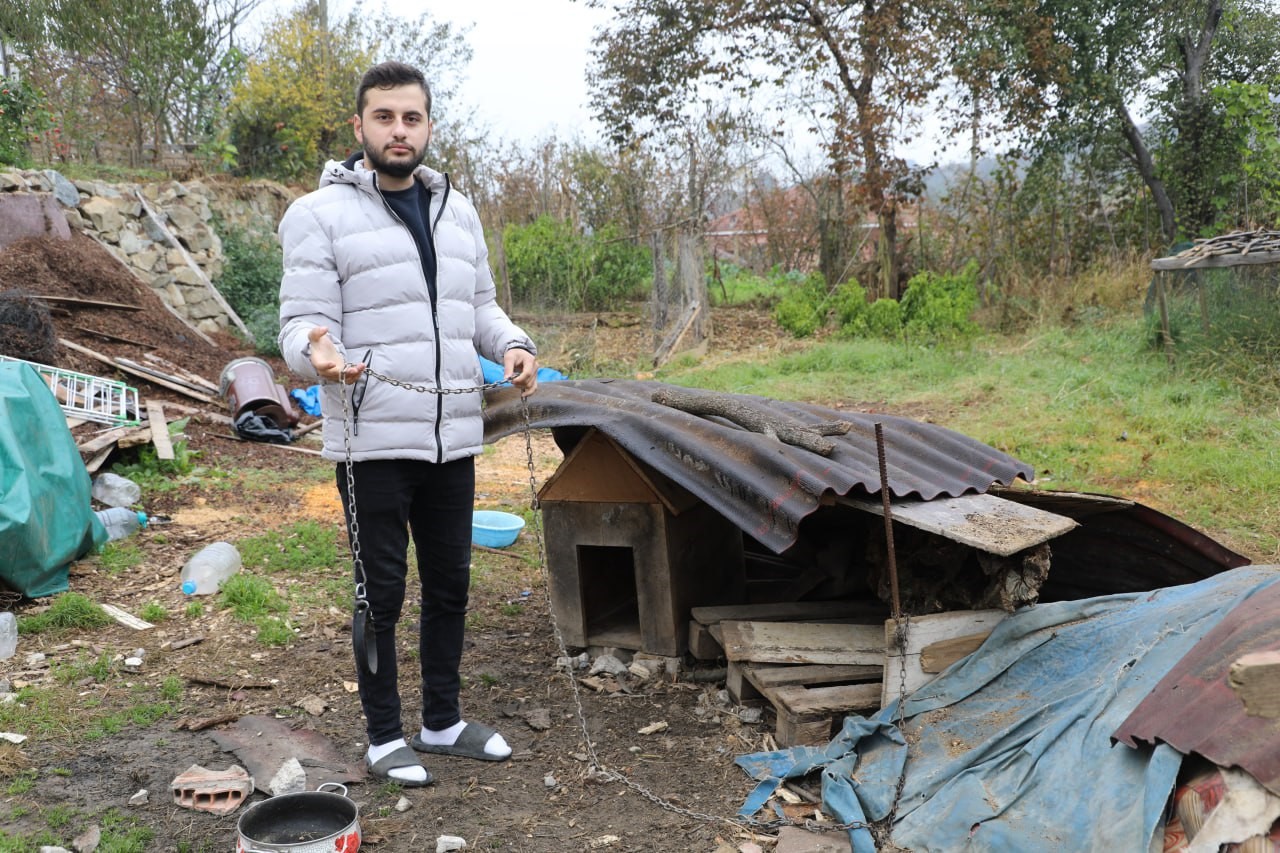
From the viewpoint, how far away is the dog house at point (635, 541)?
13.2ft

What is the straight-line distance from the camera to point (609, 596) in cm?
482

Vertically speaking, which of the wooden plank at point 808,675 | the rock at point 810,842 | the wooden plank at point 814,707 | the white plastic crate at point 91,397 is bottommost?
the rock at point 810,842

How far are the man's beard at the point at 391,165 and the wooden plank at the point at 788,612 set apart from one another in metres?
2.04

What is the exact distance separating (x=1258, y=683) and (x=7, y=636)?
4.44 meters

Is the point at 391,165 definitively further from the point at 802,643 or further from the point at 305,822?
the point at 802,643

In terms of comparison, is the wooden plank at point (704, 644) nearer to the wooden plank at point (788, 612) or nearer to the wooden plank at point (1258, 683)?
the wooden plank at point (788, 612)

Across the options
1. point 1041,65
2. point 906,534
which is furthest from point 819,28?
point 906,534

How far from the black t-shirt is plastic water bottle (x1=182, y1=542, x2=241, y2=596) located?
277cm

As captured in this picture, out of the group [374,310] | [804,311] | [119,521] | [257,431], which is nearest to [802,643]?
[374,310]

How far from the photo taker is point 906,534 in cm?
381

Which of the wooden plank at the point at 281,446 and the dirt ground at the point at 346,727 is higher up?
the wooden plank at the point at 281,446

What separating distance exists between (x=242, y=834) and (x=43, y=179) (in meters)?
10.2

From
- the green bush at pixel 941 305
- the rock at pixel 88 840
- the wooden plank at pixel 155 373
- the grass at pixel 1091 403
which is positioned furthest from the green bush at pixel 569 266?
the rock at pixel 88 840

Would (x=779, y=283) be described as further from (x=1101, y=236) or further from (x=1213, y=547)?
(x=1213, y=547)
